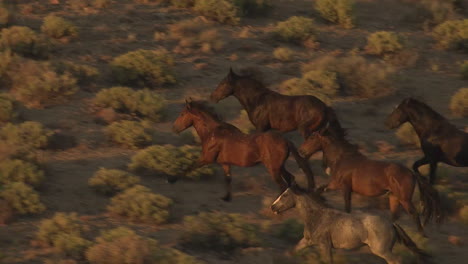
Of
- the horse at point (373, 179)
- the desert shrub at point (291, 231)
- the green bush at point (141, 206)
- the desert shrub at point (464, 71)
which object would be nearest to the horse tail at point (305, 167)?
the horse at point (373, 179)

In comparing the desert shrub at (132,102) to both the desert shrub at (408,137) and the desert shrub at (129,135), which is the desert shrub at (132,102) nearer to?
the desert shrub at (129,135)

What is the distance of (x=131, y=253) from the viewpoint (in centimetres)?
1165

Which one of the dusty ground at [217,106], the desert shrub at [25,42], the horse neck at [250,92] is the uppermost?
the horse neck at [250,92]

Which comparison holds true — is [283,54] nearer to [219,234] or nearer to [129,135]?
[129,135]

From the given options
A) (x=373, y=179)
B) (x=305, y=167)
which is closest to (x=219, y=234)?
(x=305, y=167)

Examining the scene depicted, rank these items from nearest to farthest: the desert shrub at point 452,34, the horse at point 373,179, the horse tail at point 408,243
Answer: the horse tail at point 408,243 < the horse at point 373,179 < the desert shrub at point 452,34

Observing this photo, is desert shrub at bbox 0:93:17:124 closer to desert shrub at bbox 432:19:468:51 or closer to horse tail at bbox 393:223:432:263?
horse tail at bbox 393:223:432:263

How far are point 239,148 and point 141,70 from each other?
7.69m

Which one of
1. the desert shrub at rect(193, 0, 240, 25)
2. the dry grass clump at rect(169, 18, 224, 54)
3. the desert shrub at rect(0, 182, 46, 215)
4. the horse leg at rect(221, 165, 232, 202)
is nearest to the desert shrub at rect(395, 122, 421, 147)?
the horse leg at rect(221, 165, 232, 202)

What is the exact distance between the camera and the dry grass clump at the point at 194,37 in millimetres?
23875

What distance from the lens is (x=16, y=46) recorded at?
875 inches

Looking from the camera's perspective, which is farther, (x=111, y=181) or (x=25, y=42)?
(x=25, y=42)

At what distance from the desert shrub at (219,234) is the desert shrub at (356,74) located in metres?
8.92

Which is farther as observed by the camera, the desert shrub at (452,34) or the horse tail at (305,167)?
the desert shrub at (452,34)
